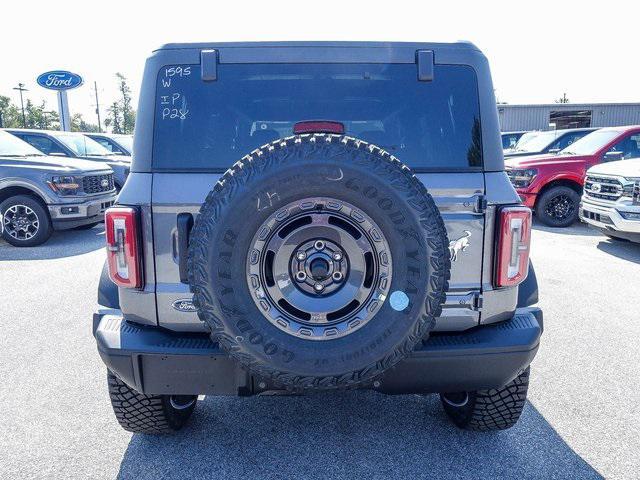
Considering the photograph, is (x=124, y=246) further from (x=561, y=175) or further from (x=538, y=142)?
(x=538, y=142)

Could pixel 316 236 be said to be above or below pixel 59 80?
below

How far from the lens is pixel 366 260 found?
6.27 ft

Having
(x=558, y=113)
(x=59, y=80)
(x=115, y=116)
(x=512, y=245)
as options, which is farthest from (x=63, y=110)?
(x=115, y=116)

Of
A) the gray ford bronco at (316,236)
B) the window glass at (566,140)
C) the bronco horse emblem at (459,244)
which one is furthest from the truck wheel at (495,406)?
the window glass at (566,140)

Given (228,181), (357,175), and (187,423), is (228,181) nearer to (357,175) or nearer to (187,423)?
(357,175)

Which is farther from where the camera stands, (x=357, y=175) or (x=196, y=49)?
(x=196, y=49)

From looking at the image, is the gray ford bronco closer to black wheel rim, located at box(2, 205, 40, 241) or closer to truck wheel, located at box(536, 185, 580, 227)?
black wheel rim, located at box(2, 205, 40, 241)

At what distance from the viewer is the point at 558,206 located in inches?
366

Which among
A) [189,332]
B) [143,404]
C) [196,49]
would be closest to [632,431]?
[189,332]

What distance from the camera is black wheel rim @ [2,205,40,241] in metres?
7.65

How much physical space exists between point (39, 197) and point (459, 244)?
24.6ft

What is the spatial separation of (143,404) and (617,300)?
4646mm

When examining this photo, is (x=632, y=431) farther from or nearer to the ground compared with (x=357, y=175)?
nearer to the ground

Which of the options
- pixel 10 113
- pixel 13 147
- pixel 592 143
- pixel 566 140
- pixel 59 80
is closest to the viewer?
pixel 13 147
